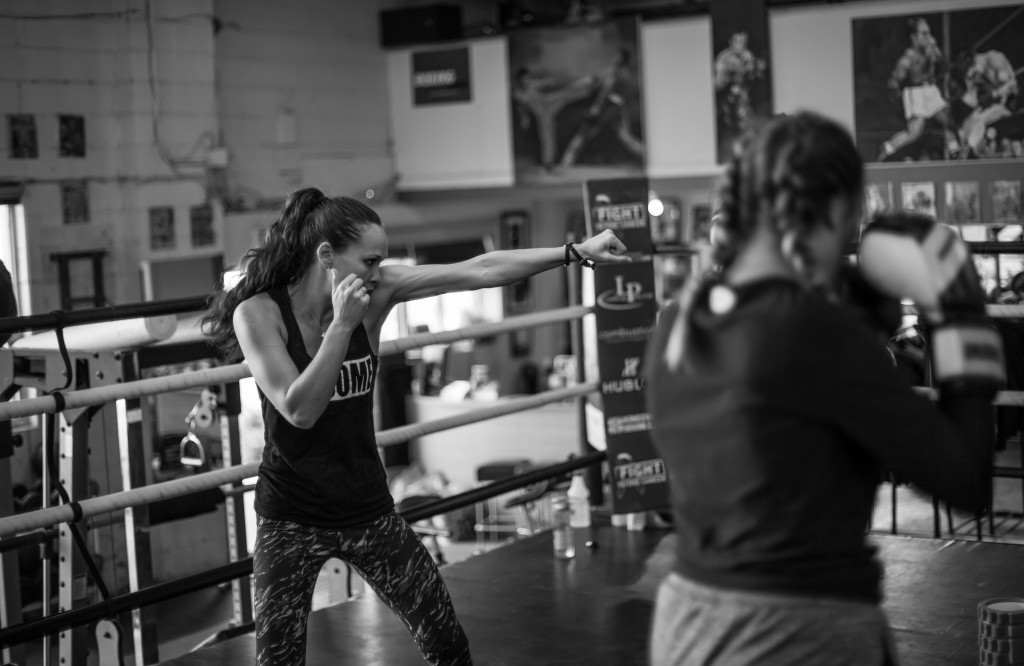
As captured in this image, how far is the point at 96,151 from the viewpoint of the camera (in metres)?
6.87

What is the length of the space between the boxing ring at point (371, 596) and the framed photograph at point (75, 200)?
314 centimetres

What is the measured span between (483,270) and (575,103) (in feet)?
20.2

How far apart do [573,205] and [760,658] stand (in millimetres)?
9934

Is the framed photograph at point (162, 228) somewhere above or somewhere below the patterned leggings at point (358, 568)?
above

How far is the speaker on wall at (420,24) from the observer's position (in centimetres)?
874

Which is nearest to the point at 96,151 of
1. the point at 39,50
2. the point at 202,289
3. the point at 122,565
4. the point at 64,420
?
the point at 39,50

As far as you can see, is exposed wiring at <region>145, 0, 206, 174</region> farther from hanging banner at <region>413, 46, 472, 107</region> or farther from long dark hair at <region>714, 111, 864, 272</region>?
long dark hair at <region>714, 111, 864, 272</region>

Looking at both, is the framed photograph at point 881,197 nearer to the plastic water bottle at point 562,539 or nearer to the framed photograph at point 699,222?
the framed photograph at point 699,222

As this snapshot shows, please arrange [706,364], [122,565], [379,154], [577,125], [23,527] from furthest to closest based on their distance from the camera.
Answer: [379,154] < [577,125] < [122,565] < [23,527] < [706,364]

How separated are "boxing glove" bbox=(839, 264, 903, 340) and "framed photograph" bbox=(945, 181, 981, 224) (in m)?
6.06

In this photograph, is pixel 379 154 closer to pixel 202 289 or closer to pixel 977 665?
pixel 202 289

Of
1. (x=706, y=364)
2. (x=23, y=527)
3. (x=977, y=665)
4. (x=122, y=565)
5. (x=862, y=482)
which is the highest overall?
(x=706, y=364)

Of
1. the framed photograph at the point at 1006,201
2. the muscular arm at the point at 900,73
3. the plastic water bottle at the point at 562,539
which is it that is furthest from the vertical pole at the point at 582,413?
the framed photograph at the point at 1006,201

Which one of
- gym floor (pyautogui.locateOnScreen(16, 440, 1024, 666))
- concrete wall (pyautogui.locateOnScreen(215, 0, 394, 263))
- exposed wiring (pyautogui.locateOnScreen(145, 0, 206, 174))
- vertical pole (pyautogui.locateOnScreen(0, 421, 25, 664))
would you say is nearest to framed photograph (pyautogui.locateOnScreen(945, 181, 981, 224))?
gym floor (pyautogui.locateOnScreen(16, 440, 1024, 666))
